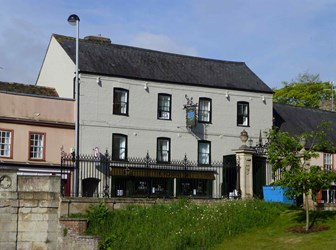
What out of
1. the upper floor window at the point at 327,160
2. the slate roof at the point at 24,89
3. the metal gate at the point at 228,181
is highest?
the slate roof at the point at 24,89

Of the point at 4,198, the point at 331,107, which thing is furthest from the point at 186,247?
the point at 331,107

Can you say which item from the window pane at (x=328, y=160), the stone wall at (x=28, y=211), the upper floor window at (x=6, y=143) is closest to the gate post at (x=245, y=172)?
the stone wall at (x=28, y=211)

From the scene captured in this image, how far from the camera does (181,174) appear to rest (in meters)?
36.7

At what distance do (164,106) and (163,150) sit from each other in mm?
2522

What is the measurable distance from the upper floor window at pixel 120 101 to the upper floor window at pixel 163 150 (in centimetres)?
271

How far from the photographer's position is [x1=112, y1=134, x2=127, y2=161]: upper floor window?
36.2 meters

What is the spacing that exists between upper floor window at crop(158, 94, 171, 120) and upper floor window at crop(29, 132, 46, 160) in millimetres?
6962

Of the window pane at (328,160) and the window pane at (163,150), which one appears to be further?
the window pane at (328,160)

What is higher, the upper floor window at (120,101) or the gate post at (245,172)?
the upper floor window at (120,101)

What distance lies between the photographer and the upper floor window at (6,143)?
110ft

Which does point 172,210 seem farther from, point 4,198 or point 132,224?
point 4,198

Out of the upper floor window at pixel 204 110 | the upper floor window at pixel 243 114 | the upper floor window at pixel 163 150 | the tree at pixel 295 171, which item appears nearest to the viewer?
the tree at pixel 295 171

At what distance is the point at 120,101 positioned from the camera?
120 feet

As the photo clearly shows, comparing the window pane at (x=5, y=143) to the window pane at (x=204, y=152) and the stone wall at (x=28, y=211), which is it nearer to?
the stone wall at (x=28, y=211)
